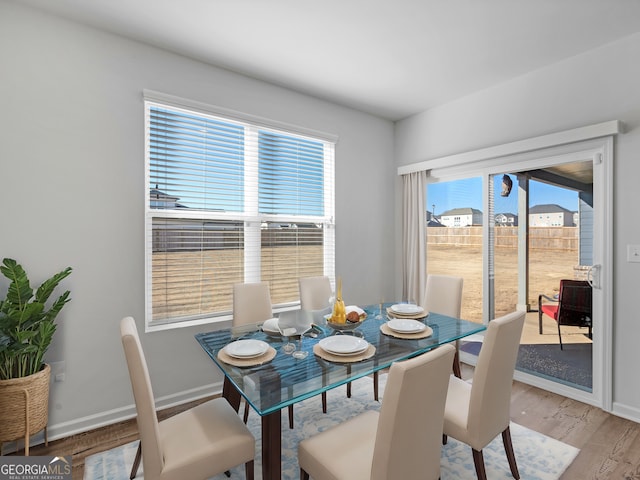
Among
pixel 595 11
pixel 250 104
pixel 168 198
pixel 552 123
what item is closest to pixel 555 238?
pixel 552 123

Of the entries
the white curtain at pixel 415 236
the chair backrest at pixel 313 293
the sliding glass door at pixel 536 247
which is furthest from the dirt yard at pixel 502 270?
the chair backrest at pixel 313 293

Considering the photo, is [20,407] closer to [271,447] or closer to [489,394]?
[271,447]

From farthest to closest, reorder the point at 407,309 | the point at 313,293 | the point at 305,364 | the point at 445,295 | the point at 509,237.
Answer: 1. the point at 509,237
2. the point at 313,293
3. the point at 445,295
4. the point at 407,309
5. the point at 305,364

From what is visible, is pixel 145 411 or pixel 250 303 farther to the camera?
pixel 250 303

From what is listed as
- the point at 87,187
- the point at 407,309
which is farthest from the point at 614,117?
the point at 87,187

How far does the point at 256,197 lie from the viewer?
3180 millimetres

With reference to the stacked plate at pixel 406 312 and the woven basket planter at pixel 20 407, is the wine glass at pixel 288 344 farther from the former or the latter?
the woven basket planter at pixel 20 407

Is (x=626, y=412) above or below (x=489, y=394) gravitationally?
below

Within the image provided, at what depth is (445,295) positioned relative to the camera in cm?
285

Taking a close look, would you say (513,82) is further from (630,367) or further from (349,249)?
(630,367)

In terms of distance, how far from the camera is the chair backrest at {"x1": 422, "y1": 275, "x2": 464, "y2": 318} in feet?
9.06

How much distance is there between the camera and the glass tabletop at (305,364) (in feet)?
4.44

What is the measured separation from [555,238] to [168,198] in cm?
336

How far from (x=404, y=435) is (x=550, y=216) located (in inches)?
107
